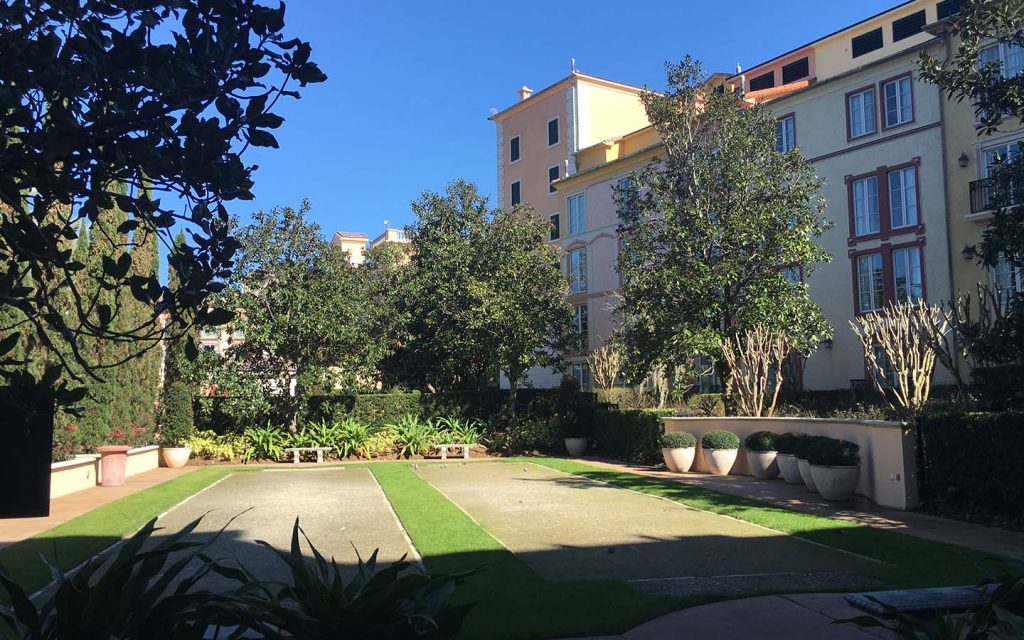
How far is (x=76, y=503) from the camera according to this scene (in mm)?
13836

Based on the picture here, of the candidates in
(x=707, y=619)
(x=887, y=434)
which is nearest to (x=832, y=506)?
(x=887, y=434)

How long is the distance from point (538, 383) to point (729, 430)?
1077 inches

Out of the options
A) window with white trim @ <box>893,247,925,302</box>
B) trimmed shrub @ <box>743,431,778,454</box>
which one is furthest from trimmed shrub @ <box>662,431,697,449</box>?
window with white trim @ <box>893,247,925,302</box>

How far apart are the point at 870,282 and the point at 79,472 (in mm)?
25891

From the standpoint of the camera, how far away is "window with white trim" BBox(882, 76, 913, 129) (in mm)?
27247

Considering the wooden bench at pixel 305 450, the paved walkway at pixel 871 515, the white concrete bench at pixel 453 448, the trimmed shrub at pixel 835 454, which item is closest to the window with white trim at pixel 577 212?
the white concrete bench at pixel 453 448

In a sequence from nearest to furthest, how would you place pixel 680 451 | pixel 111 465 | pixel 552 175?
pixel 111 465 → pixel 680 451 → pixel 552 175

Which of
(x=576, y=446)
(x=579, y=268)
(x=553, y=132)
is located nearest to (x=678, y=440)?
(x=576, y=446)

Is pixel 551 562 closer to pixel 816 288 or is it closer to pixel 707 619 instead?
pixel 707 619

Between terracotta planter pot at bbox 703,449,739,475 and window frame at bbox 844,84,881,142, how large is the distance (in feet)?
56.0

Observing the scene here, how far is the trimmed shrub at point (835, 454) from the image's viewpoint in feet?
42.4

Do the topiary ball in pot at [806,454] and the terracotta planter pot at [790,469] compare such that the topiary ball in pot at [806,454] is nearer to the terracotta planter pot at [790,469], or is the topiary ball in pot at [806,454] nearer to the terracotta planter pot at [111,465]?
the terracotta planter pot at [790,469]

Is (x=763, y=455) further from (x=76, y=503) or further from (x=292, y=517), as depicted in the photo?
(x=76, y=503)

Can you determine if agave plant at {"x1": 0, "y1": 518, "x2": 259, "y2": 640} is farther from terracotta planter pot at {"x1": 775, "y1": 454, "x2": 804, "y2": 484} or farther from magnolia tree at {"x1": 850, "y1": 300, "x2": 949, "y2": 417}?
terracotta planter pot at {"x1": 775, "y1": 454, "x2": 804, "y2": 484}
